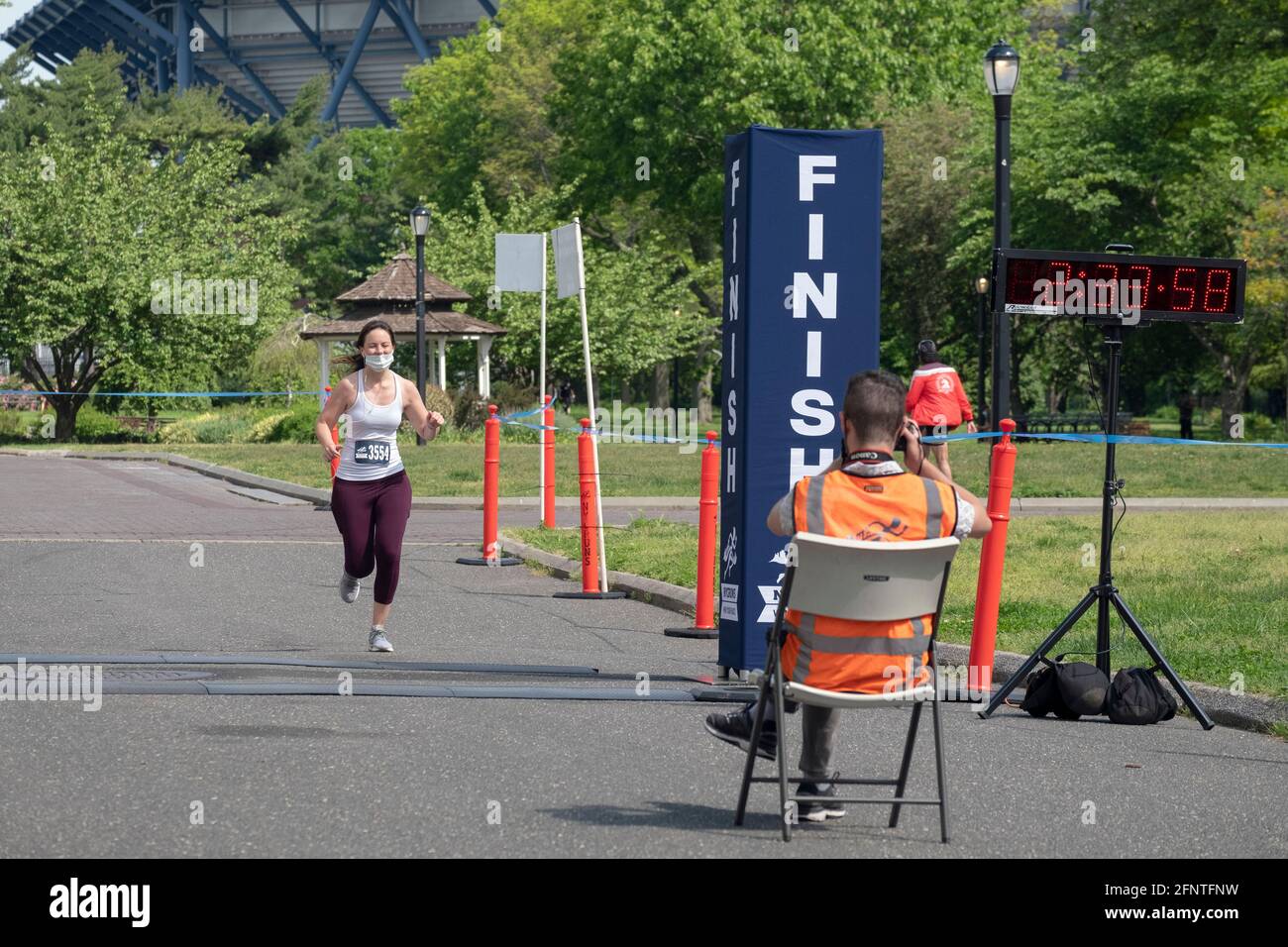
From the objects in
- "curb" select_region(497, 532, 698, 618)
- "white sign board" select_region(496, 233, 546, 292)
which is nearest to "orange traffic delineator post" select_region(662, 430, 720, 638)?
"curb" select_region(497, 532, 698, 618)

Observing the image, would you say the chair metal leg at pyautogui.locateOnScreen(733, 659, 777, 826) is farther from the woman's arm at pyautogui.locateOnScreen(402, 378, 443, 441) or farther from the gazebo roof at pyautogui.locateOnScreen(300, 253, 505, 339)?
the gazebo roof at pyautogui.locateOnScreen(300, 253, 505, 339)

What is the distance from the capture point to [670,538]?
59.3 feet

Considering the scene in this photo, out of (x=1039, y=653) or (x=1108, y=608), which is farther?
(x=1108, y=608)

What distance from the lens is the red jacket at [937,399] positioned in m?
20.3

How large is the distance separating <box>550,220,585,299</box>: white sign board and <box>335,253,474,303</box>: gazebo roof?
29329 mm

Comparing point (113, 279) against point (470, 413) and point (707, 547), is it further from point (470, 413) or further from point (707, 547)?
point (707, 547)

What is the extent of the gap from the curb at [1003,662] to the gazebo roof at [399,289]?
98.0 feet

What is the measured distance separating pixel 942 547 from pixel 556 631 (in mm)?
6450

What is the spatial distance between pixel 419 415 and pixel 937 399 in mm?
10291

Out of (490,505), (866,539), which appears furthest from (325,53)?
(866,539)

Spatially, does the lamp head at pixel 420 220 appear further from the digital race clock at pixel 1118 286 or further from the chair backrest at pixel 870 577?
the chair backrest at pixel 870 577

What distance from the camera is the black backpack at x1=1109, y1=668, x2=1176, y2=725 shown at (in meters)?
8.78

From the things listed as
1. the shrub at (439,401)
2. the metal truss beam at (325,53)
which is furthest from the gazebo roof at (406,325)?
the metal truss beam at (325,53)

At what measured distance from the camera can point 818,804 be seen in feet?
21.8
